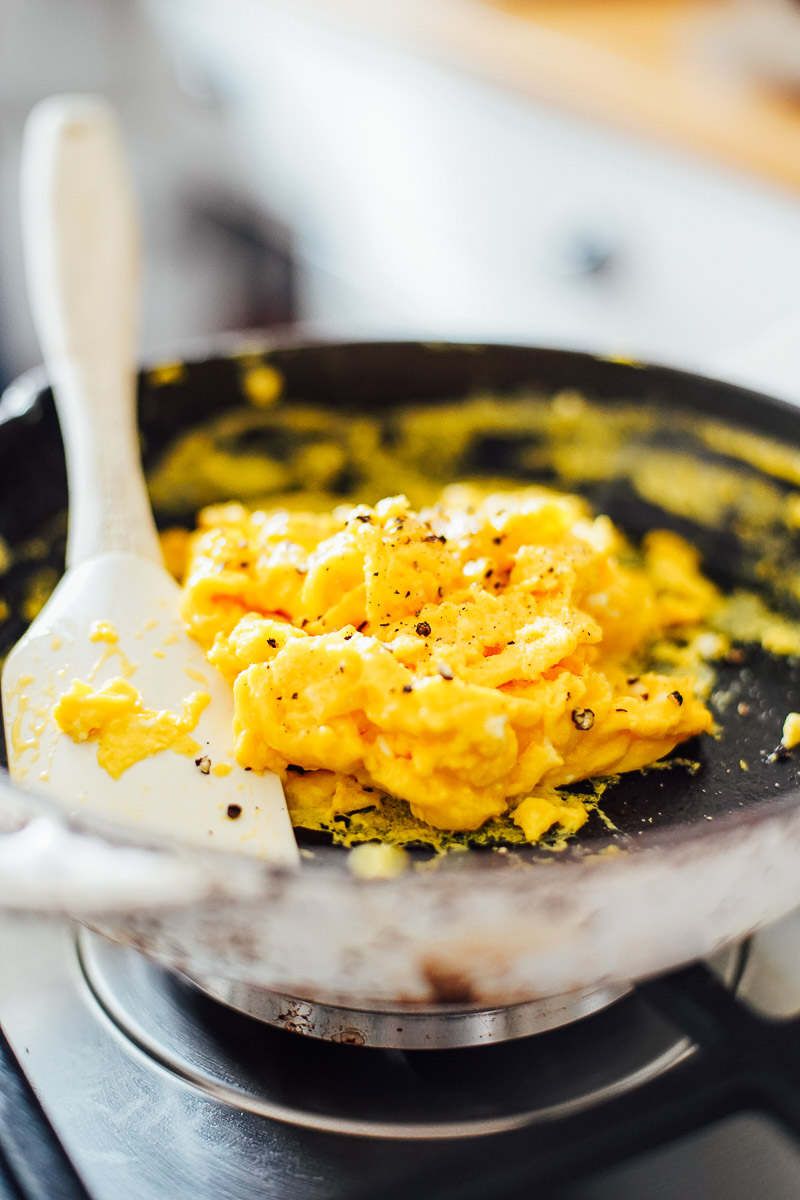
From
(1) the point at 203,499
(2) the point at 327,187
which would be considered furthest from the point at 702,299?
(2) the point at 327,187

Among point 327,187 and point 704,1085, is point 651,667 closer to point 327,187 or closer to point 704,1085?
point 704,1085

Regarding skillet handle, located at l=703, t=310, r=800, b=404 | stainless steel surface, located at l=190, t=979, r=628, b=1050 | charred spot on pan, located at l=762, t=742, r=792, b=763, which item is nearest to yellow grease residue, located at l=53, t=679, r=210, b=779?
stainless steel surface, located at l=190, t=979, r=628, b=1050

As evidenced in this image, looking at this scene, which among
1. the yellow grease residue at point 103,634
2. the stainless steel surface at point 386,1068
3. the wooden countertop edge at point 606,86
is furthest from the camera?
the wooden countertop edge at point 606,86

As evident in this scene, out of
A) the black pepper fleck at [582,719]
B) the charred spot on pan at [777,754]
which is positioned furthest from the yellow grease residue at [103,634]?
the charred spot on pan at [777,754]

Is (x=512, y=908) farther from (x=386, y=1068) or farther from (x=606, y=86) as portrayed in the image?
(x=606, y=86)

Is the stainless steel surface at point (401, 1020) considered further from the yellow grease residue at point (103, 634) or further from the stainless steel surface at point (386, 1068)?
the yellow grease residue at point (103, 634)

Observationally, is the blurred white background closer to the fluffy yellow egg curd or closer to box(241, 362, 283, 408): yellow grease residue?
box(241, 362, 283, 408): yellow grease residue

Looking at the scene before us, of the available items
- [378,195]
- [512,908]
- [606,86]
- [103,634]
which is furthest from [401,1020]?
[378,195]
